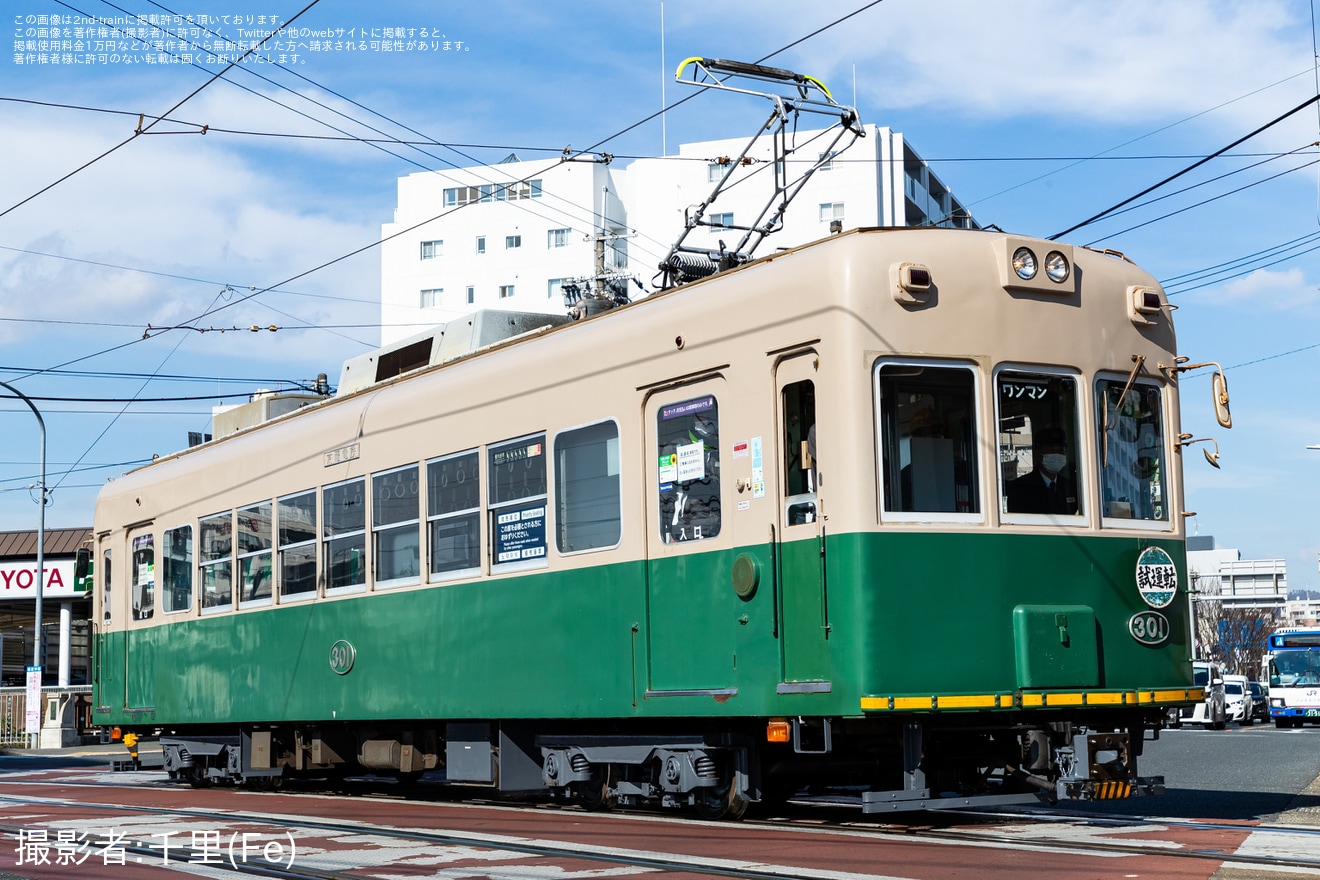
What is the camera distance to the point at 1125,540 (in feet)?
32.5

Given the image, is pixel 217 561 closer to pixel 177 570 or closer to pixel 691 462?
pixel 177 570

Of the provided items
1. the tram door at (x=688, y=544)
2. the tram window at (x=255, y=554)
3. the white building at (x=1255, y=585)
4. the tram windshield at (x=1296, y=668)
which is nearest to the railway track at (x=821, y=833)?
the tram door at (x=688, y=544)

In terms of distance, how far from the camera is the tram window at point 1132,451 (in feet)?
32.8

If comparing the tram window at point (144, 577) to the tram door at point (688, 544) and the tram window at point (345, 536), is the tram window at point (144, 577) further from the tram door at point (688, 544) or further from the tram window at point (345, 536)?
the tram door at point (688, 544)

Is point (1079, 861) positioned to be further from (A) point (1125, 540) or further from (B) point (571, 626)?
(B) point (571, 626)

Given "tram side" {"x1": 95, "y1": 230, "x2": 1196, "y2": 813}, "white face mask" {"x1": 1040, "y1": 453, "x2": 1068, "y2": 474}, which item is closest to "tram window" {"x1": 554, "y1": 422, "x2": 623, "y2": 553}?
"tram side" {"x1": 95, "y1": 230, "x2": 1196, "y2": 813}

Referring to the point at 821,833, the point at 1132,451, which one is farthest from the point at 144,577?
the point at 1132,451

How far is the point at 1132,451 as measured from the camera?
33.3ft

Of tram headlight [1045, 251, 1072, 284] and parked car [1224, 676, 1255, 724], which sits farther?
parked car [1224, 676, 1255, 724]

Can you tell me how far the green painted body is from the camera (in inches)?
363

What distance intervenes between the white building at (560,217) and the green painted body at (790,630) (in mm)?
51918

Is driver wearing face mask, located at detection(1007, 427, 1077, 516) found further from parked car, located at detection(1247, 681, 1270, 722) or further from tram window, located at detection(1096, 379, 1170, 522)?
parked car, located at detection(1247, 681, 1270, 722)

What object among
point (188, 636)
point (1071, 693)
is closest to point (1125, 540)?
point (1071, 693)

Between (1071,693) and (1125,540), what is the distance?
3.54 ft
